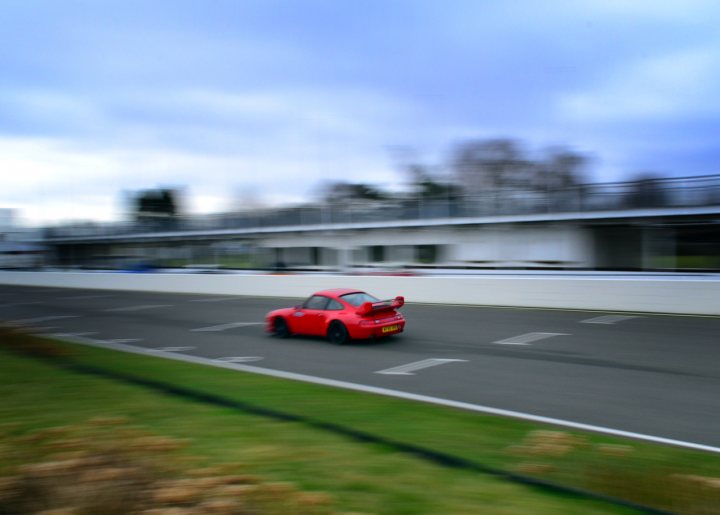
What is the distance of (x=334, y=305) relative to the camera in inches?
539

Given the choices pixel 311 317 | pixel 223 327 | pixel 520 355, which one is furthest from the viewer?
pixel 223 327

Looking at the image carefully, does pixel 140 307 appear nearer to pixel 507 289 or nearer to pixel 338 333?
pixel 338 333

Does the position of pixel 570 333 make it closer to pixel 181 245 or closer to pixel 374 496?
pixel 374 496

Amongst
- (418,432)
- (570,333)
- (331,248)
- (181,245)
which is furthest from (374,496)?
(181,245)

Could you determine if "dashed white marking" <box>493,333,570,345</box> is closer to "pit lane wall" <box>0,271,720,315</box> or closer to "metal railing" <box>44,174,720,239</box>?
"pit lane wall" <box>0,271,720,315</box>

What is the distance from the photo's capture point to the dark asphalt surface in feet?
24.4

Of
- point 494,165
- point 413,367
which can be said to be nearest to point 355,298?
point 413,367

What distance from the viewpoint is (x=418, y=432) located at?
20.2ft

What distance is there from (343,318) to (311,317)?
3.42 ft

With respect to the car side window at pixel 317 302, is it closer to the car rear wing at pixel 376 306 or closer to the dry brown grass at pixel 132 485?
the car rear wing at pixel 376 306

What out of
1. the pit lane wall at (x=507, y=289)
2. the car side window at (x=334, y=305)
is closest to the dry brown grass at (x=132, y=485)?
the car side window at (x=334, y=305)

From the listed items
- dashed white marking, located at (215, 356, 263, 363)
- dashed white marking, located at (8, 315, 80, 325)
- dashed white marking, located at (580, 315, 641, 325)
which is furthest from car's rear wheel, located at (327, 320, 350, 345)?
dashed white marking, located at (8, 315, 80, 325)

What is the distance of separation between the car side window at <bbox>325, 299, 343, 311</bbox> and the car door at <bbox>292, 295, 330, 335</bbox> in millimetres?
149

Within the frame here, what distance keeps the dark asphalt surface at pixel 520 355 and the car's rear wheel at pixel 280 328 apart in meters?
0.32
